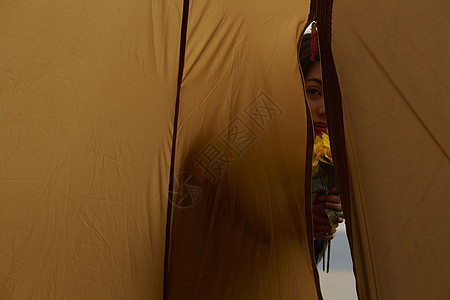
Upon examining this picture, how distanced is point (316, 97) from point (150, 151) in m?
0.46

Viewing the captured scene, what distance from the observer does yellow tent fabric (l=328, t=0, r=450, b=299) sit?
64 cm

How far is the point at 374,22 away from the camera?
72cm

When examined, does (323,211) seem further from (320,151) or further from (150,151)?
(150,151)

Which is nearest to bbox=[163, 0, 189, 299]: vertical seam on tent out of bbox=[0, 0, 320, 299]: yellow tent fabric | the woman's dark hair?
bbox=[0, 0, 320, 299]: yellow tent fabric

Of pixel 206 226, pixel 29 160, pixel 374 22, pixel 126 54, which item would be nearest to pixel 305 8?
pixel 374 22

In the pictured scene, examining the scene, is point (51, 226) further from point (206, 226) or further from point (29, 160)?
point (206, 226)

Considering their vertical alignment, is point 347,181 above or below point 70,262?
above

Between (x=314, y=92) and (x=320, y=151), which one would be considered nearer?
(x=320, y=151)

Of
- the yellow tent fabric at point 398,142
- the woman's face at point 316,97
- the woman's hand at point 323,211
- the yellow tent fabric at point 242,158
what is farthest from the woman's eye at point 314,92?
the yellow tent fabric at point 398,142

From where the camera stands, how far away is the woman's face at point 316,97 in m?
1.12

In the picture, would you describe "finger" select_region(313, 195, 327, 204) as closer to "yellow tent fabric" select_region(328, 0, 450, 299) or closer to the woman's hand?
the woman's hand

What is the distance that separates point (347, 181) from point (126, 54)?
0.47 metres

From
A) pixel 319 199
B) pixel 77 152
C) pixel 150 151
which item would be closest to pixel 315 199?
pixel 319 199

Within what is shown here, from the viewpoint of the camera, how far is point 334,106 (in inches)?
30.5
